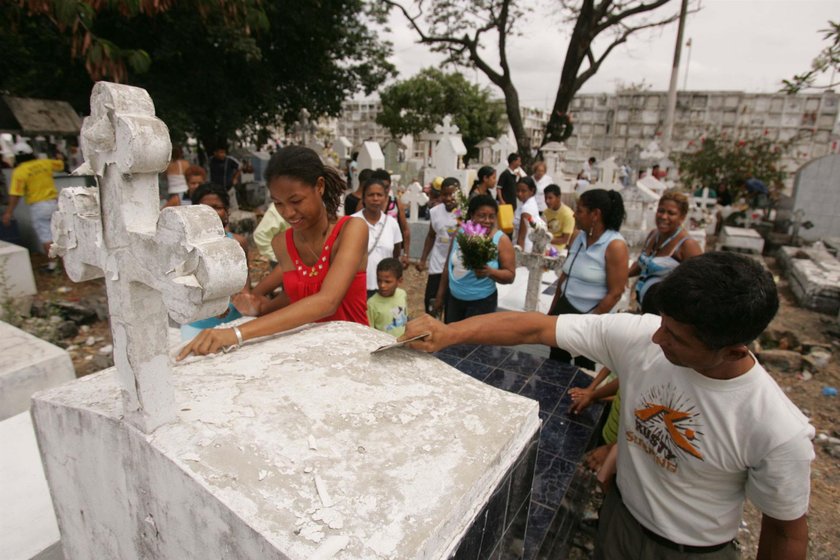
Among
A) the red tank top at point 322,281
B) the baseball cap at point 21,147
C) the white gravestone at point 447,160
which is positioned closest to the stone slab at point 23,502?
the red tank top at point 322,281

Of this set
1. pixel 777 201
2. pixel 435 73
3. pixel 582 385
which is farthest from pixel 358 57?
pixel 435 73

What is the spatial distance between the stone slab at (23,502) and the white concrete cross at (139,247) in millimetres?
948

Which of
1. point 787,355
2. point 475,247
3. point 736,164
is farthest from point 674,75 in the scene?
point 475,247

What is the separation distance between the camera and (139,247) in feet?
3.15

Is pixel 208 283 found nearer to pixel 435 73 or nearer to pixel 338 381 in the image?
pixel 338 381

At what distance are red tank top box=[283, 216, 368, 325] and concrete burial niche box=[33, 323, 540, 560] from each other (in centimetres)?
50

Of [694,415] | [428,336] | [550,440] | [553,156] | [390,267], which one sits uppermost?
[553,156]

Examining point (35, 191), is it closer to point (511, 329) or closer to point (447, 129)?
point (447, 129)

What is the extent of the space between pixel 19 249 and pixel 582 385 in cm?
617

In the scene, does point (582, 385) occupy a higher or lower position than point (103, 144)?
lower

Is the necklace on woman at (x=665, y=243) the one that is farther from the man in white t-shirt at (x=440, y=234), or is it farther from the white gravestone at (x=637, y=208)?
the white gravestone at (x=637, y=208)

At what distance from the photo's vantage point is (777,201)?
12648 mm

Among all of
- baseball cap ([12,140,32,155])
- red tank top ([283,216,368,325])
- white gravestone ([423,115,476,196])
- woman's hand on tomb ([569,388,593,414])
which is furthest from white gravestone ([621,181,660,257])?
baseball cap ([12,140,32,155])

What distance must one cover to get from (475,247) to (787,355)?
3.89 metres
